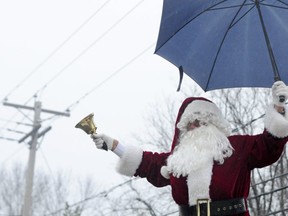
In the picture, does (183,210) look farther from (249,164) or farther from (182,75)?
(182,75)

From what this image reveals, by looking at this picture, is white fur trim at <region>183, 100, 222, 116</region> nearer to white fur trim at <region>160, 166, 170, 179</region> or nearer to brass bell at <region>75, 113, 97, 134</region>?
white fur trim at <region>160, 166, 170, 179</region>

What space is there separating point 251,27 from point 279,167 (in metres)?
10.2

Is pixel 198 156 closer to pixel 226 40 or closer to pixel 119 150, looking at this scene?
pixel 119 150

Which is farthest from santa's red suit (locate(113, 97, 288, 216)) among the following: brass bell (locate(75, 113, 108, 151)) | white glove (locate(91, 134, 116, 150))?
brass bell (locate(75, 113, 108, 151))

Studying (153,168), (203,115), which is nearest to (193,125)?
(203,115)

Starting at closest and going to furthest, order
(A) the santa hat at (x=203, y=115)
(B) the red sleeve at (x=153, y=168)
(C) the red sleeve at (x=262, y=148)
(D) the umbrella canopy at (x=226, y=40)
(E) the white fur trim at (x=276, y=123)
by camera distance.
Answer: (E) the white fur trim at (x=276, y=123) → (C) the red sleeve at (x=262, y=148) → (D) the umbrella canopy at (x=226, y=40) → (A) the santa hat at (x=203, y=115) → (B) the red sleeve at (x=153, y=168)

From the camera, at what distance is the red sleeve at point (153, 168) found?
4.18 metres

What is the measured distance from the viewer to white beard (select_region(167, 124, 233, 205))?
372 cm

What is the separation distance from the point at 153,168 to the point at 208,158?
0.53 m

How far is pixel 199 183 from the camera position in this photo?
3.71 m

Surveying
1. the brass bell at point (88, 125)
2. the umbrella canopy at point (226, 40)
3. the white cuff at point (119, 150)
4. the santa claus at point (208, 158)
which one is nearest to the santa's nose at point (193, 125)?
the santa claus at point (208, 158)

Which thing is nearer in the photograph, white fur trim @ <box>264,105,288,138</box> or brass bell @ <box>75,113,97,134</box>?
white fur trim @ <box>264,105,288,138</box>

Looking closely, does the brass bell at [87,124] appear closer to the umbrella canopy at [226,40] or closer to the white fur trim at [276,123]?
the umbrella canopy at [226,40]

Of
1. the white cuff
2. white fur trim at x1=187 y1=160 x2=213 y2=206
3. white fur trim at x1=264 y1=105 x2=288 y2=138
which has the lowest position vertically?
white fur trim at x1=187 y1=160 x2=213 y2=206
